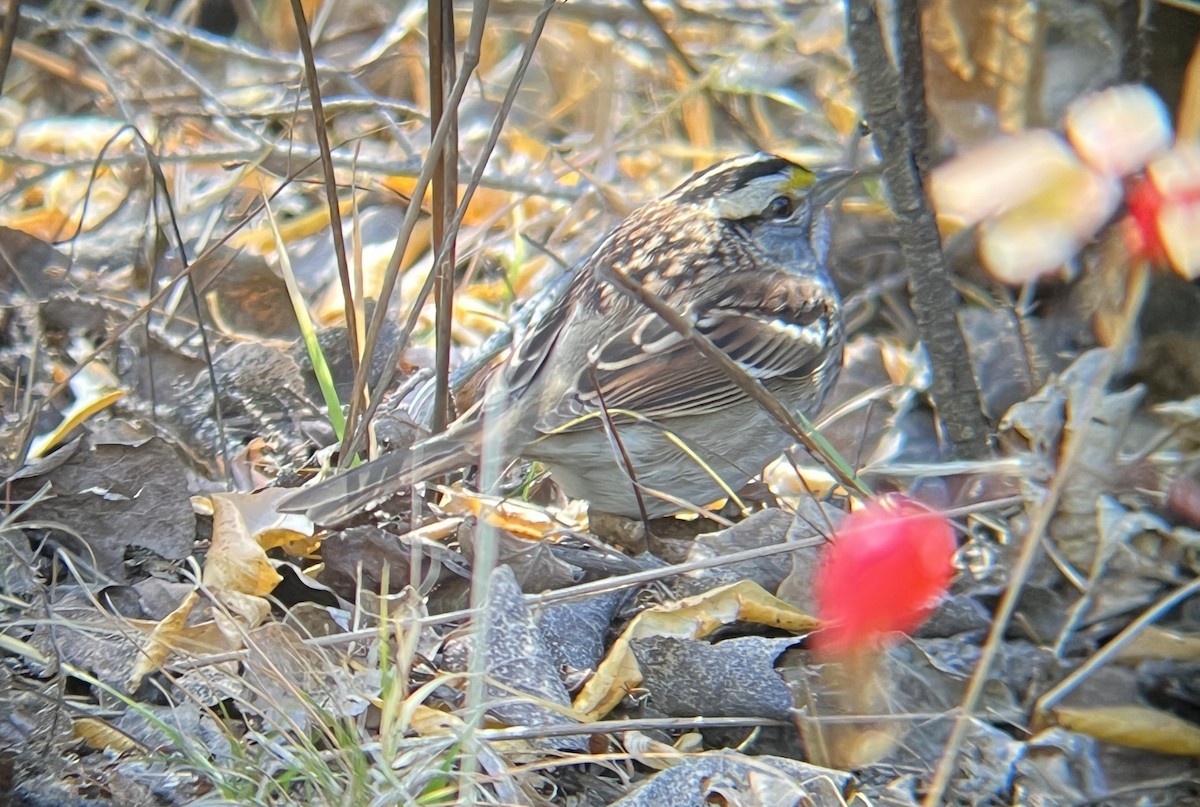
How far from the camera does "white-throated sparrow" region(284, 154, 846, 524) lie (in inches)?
97.3

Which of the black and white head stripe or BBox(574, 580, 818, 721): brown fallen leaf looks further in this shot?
the black and white head stripe

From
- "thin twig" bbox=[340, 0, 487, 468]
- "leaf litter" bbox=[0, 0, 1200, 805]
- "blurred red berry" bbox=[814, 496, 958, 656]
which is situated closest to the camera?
"blurred red berry" bbox=[814, 496, 958, 656]

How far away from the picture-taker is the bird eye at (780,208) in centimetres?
311

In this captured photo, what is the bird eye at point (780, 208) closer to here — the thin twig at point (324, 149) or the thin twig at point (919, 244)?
the thin twig at point (919, 244)

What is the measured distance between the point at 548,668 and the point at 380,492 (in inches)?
17.3

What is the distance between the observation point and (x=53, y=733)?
1674mm

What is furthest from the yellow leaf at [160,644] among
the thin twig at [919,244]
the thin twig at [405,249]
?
the thin twig at [919,244]

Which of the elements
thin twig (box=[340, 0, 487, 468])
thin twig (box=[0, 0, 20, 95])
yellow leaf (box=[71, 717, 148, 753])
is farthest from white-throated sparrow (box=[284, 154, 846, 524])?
thin twig (box=[0, 0, 20, 95])

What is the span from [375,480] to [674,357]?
2.54 ft

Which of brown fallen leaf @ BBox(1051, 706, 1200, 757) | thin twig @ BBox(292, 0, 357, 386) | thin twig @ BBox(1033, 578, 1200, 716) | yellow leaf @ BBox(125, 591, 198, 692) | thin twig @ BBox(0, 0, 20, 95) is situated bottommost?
brown fallen leaf @ BBox(1051, 706, 1200, 757)

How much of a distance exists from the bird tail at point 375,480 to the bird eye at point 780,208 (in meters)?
1.19

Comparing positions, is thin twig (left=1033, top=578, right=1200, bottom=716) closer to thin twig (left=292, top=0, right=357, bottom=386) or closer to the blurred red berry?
the blurred red berry

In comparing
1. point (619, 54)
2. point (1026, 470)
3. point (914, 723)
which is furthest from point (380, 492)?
point (619, 54)

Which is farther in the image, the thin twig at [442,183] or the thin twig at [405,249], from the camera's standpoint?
the thin twig at [442,183]
